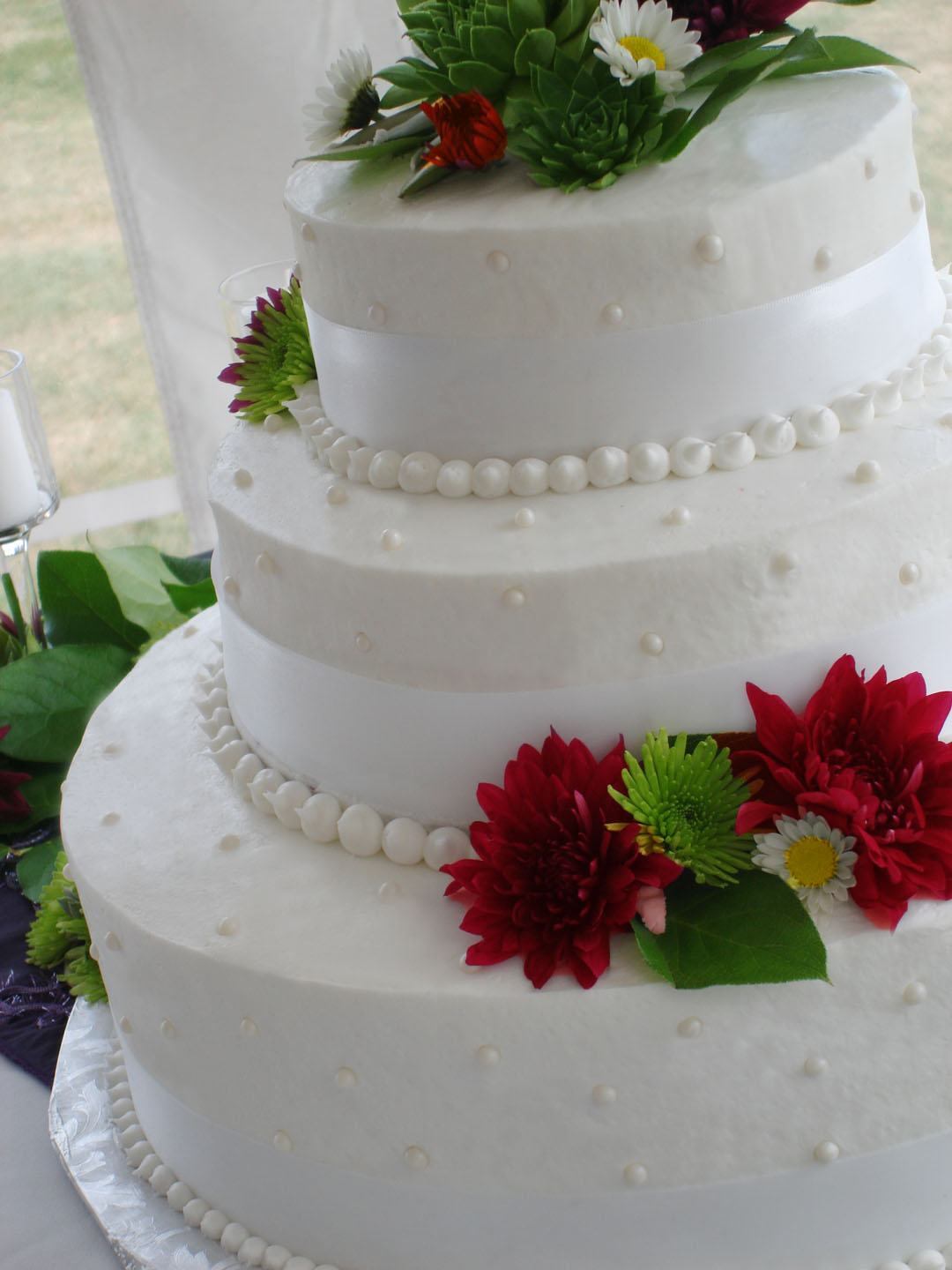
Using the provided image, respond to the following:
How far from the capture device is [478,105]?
123 cm

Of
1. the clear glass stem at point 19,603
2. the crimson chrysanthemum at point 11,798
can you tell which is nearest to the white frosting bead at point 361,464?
the crimson chrysanthemum at point 11,798

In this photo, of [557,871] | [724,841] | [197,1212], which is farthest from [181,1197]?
[724,841]

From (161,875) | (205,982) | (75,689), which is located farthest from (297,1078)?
(75,689)

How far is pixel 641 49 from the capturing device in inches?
46.9

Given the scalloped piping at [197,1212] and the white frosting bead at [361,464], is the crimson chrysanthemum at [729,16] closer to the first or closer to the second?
the white frosting bead at [361,464]

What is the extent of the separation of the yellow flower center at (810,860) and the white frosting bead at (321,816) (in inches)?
18.2

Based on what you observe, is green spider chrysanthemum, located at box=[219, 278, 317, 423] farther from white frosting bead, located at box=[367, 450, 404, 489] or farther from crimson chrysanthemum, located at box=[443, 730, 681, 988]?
crimson chrysanthemum, located at box=[443, 730, 681, 988]

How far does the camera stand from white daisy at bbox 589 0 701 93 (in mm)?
1177

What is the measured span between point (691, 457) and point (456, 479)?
222mm

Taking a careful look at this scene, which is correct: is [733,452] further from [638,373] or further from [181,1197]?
[181,1197]

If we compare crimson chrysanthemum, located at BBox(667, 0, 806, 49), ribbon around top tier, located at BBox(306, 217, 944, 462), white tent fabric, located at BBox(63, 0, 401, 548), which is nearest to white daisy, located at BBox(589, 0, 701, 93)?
crimson chrysanthemum, located at BBox(667, 0, 806, 49)

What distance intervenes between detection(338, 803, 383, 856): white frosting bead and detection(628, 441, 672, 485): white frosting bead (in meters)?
0.42

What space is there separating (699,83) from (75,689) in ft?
4.71

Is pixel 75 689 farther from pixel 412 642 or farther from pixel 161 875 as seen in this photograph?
pixel 412 642
